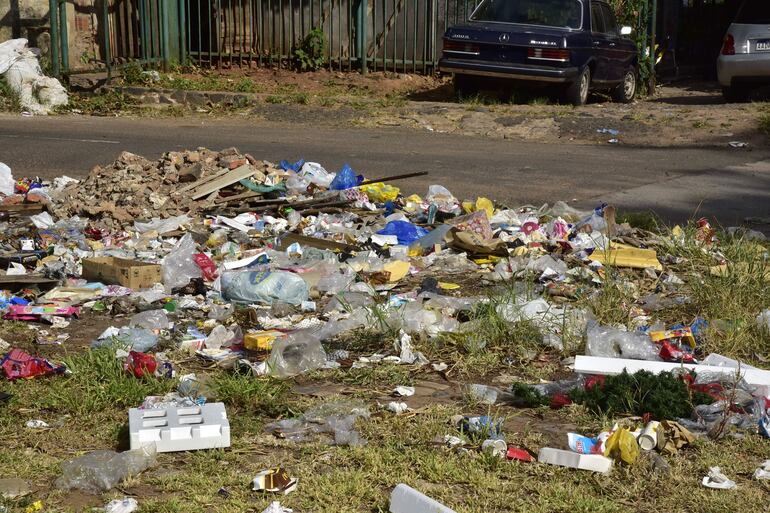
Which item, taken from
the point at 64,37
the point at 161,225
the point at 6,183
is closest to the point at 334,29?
the point at 64,37

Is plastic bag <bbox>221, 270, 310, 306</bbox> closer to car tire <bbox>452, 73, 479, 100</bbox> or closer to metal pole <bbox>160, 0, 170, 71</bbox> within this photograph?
car tire <bbox>452, 73, 479, 100</bbox>

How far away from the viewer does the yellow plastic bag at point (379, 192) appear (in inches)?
347

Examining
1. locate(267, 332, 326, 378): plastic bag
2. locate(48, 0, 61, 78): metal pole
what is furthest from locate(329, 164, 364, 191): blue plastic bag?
locate(48, 0, 61, 78): metal pole

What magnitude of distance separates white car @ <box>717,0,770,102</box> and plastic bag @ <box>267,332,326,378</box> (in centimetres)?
1271

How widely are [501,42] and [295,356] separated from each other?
1119 cm

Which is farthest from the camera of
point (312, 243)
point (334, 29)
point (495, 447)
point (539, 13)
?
point (334, 29)

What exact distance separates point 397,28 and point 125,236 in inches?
531

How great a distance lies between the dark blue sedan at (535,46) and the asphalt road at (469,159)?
193 centimetres

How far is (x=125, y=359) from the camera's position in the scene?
4.79 metres

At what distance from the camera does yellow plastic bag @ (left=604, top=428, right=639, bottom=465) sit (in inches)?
147

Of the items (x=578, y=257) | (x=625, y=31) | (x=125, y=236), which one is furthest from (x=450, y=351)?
(x=625, y=31)

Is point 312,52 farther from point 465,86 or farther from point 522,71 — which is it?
point 522,71

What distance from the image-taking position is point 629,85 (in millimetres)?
17984

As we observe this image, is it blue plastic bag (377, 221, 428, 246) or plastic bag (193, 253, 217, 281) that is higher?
blue plastic bag (377, 221, 428, 246)
